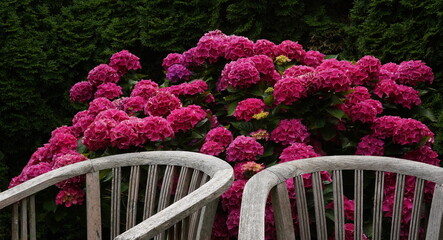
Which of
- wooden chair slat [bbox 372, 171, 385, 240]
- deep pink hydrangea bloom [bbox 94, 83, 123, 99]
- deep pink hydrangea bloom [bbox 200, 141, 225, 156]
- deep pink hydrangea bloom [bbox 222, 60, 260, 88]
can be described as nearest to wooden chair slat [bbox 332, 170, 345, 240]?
wooden chair slat [bbox 372, 171, 385, 240]

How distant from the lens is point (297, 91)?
1764 millimetres

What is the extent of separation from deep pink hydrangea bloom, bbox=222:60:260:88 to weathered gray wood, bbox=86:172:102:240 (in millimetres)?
877

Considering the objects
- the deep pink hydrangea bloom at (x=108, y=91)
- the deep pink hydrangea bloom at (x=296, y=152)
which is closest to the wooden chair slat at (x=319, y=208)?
the deep pink hydrangea bloom at (x=296, y=152)

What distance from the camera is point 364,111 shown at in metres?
1.85

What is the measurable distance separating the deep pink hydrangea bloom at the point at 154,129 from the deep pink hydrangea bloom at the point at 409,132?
97 cm

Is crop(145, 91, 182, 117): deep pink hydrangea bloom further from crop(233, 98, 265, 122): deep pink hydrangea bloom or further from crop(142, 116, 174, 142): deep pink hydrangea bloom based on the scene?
crop(233, 98, 265, 122): deep pink hydrangea bloom

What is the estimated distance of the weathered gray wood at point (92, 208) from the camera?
1.40m

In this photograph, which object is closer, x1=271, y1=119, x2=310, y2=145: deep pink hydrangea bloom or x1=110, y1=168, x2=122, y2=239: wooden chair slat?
x1=110, y1=168, x2=122, y2=239: wooden chair slat

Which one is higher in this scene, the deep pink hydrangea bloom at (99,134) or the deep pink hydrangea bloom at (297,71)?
the deep pink hydrangea bloom at (297,71)

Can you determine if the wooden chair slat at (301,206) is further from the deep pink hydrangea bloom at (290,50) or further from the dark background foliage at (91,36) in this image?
the dark background foliage at (91,36)

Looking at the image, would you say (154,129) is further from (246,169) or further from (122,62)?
(122,62)

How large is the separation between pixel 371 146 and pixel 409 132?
17cm

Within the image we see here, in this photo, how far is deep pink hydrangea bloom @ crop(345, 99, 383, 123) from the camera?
1.85m

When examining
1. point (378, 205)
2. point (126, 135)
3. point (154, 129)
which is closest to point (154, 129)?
point (154, 129)
